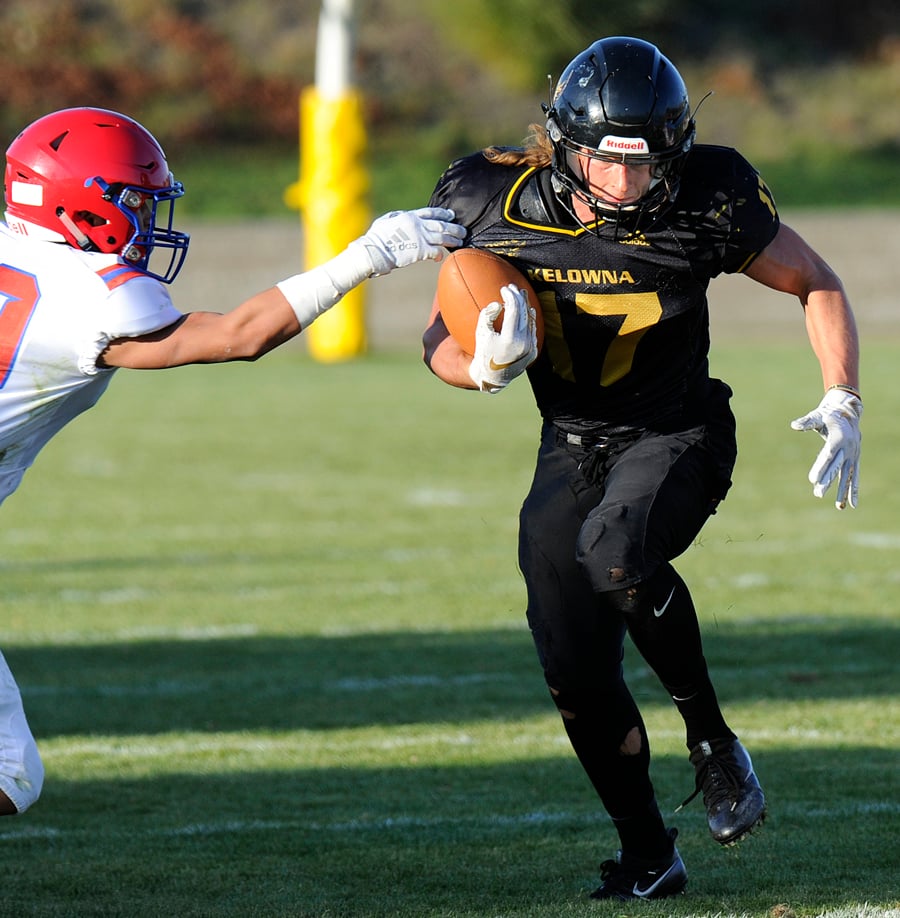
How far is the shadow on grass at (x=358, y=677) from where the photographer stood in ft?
18.1

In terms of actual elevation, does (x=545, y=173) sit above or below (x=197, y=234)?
above

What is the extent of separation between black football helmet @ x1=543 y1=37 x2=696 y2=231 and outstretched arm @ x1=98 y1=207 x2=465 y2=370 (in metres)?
0.36

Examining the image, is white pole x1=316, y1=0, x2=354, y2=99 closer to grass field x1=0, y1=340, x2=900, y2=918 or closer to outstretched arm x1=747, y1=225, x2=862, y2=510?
grass field x1=0, y1=340, x2=900, y2=918

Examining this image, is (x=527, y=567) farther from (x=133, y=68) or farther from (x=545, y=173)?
(x=133, y=68)

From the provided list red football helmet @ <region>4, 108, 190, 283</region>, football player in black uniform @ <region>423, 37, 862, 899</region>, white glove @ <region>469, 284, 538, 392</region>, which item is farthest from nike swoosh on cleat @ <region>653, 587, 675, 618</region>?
red football helmet @ <region>4, 108, 190, 283</region>

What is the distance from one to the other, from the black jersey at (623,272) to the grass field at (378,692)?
1.11 metres

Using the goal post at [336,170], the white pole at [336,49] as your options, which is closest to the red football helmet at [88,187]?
the goal post at [336,170]

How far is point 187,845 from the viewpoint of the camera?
4121 millimetres

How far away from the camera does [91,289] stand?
346 centimetres

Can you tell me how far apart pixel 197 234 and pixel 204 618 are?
19.2 metres

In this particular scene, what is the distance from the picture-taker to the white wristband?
3520mm

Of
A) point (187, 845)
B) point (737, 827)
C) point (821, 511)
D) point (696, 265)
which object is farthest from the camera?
point (821, 511)

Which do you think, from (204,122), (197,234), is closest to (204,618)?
(197,234)

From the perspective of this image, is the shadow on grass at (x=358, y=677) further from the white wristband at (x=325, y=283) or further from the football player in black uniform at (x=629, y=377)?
the white wristband at (x=325, y=283)
